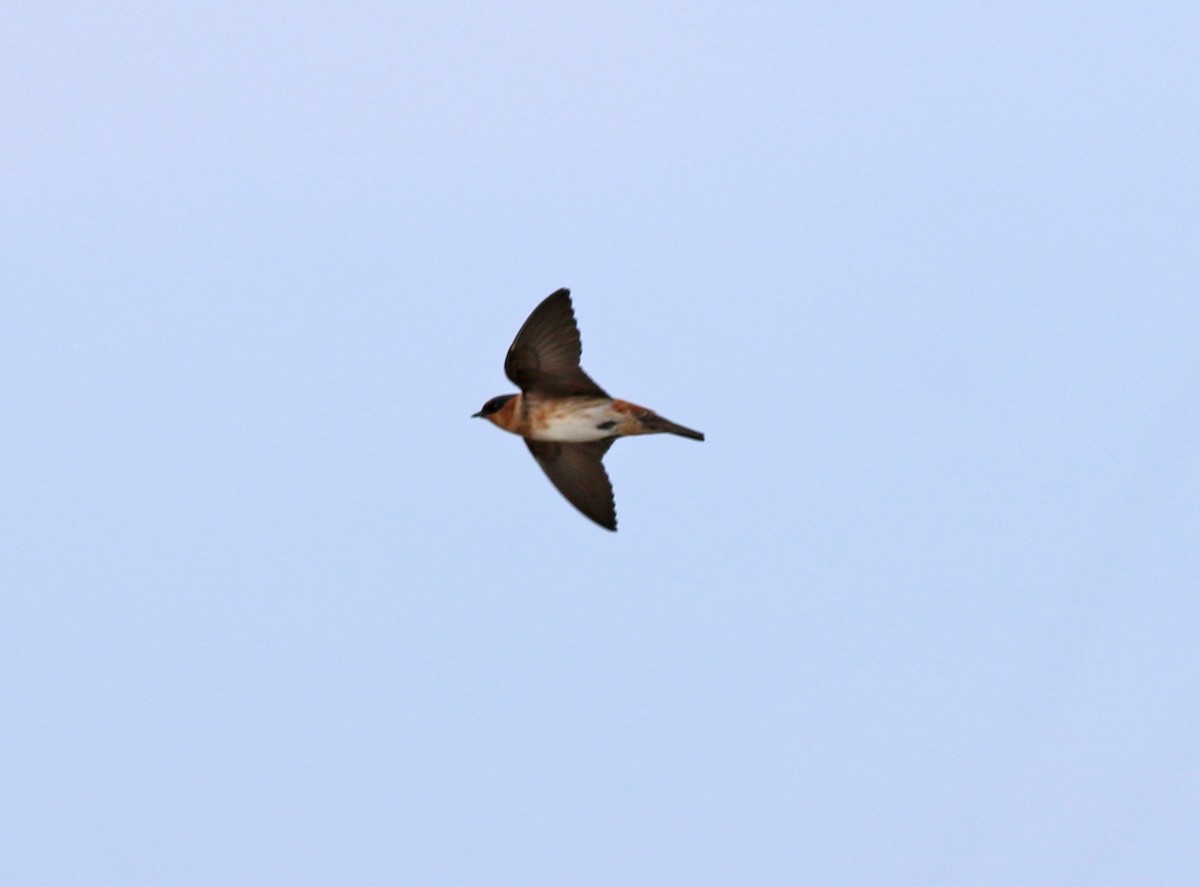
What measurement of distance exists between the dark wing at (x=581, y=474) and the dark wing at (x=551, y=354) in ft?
3.16

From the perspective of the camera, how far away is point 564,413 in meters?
23.4

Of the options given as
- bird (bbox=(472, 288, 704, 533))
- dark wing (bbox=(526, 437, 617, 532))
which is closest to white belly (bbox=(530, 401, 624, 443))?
bird (bbox=(472, 288, 704, 533))

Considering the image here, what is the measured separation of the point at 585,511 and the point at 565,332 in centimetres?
223

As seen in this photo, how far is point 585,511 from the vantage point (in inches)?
952

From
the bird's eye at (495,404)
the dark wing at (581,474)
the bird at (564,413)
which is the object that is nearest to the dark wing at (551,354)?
the bird at (564,413)

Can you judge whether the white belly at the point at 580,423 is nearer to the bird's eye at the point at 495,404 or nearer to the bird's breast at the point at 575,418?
the bird's breast at the point at 575,418

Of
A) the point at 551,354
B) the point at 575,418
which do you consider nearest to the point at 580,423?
the point at 575,418

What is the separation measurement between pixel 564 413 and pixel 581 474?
1045 millimetres

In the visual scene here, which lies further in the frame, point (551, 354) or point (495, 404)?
A: point (495, 404)

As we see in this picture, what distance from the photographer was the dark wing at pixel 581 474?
2412 centimetres

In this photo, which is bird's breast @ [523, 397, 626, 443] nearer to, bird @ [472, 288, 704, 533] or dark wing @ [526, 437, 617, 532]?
bird @ [472, 288, 704, 533]

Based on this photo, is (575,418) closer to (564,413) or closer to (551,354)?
(564,413)

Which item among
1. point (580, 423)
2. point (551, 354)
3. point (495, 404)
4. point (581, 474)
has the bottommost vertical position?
point (581, 474)

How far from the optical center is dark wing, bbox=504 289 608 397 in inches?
899
